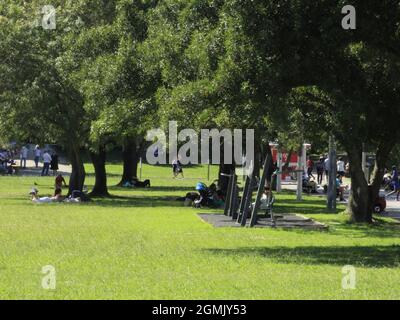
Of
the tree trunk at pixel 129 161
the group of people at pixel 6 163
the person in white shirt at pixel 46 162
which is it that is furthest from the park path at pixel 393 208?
the group of people at pixel 6 163

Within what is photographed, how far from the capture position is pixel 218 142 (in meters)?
34.6

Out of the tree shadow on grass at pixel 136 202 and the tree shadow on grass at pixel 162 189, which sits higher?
the tree shadow on grass at pixel 162 189

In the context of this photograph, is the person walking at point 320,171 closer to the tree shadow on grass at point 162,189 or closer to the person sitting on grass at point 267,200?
the tree shadow on grass at point 162,189

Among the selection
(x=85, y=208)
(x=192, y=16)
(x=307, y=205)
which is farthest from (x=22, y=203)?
(x=192, y=16)

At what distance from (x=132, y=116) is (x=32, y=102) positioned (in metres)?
10.7

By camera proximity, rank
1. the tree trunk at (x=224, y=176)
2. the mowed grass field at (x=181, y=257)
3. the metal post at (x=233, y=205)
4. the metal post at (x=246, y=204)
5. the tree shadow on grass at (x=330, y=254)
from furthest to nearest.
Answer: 1. the tree trunk at (x=224, y=176)
2. the metal post at (x=233, y=205)
3. the metal post at (x=246, y=204)
4. the tree shadow on grass at (x=330, y=254)
5. the mowed grass field at (x=181, y=257)

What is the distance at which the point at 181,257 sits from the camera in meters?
16.5

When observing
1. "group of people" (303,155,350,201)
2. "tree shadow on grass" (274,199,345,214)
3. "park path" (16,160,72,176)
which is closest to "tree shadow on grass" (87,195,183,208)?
"tree shadow on grass" (274,199,345,214)

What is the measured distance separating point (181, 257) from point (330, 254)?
2.97 meters

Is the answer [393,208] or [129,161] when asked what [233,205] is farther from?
[129,161]

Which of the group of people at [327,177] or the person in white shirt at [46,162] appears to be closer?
the group of people at [327,177]

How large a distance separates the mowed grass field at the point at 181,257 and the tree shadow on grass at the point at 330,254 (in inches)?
0.7

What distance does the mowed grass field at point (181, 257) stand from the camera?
12188 mm

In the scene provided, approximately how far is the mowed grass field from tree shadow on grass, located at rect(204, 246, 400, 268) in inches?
0.7
